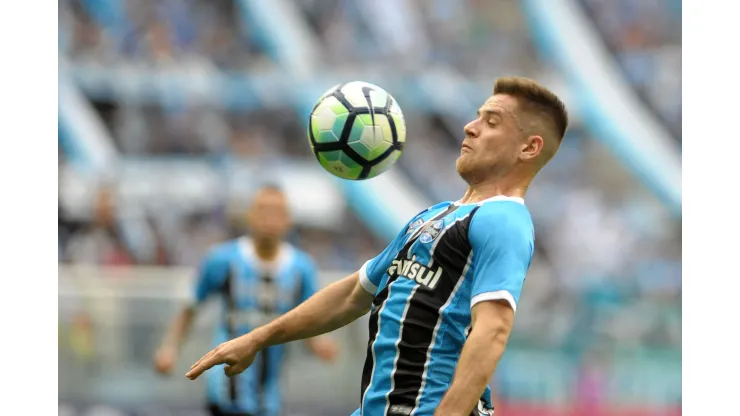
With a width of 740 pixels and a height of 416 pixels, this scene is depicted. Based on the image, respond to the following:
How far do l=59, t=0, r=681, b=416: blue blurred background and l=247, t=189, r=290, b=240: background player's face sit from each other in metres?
7.46

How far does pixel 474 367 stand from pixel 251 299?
15.2ft

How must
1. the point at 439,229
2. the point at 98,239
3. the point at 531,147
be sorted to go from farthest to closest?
the point at 98,239 → the point at 531,147 → the point at 439,229

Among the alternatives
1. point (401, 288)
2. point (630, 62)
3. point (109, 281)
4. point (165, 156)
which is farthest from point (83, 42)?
point (401, 288)

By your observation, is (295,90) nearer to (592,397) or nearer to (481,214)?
(592,397)

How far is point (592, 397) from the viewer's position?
12.2 metres

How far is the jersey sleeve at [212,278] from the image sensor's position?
8562 mm

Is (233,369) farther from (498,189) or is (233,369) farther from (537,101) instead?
(537,101)

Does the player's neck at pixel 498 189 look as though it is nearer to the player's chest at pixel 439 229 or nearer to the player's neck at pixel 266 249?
the player's chest at pixel 439 229

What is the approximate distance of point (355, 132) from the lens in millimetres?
5059

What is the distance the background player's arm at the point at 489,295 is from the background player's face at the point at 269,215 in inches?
171

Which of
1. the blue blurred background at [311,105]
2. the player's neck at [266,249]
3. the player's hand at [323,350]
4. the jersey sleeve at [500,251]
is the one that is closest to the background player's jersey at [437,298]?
the jersey sleeve at [500,251]

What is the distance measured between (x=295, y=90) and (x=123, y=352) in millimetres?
9040

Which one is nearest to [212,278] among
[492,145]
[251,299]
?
[251,299]

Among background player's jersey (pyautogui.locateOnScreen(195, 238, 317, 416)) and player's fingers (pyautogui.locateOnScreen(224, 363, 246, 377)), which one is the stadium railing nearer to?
background player's jersey (pyautogui.locateOnScreen(195, 238, 317, 416))
